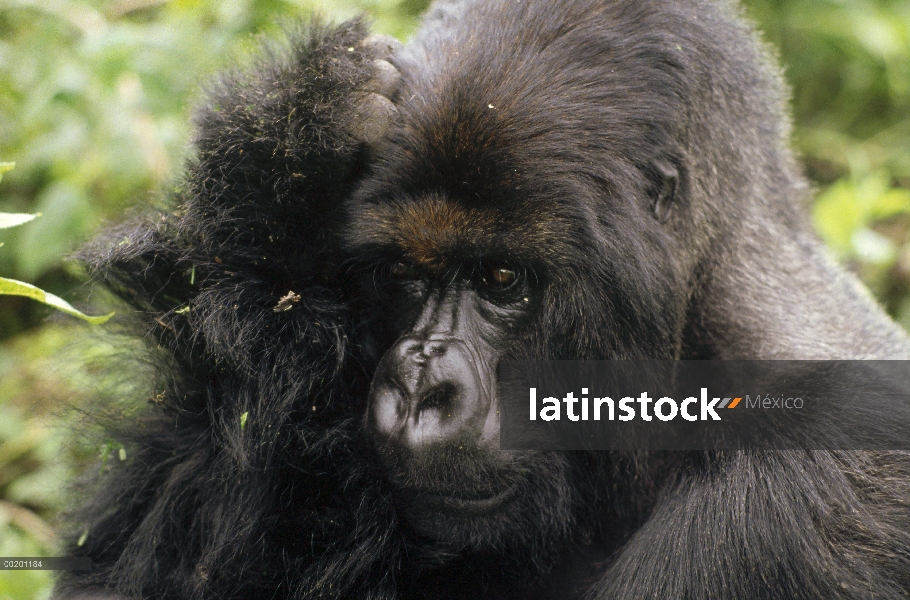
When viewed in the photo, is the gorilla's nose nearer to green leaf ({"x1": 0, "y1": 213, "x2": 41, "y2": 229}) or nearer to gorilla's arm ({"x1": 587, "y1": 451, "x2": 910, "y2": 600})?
gorilla's arm ({"x1": 587, "y1": 451, "x2": 910, "y2": 600})

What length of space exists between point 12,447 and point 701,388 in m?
3.84

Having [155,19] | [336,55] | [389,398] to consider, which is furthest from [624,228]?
[155,19]

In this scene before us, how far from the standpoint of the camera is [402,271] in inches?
126

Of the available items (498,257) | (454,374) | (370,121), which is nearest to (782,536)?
(454,374)

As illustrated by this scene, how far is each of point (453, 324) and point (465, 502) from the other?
577 mm

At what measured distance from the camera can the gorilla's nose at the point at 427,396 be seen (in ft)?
9.23

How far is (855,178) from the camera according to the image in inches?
259

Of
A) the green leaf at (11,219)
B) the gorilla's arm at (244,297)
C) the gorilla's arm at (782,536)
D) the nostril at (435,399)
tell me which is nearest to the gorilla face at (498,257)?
the nostril at (435,399)

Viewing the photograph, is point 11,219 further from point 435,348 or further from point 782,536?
point 782,536

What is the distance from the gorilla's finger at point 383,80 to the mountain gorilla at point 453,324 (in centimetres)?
1

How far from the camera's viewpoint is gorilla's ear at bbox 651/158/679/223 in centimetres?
305

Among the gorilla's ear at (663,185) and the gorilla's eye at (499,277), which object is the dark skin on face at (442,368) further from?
the gorilla's ear at (663,185)

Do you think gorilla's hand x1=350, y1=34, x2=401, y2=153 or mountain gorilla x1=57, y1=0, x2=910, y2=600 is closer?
mountain gorilla x1=57, y1=0, x2=910, y2=600

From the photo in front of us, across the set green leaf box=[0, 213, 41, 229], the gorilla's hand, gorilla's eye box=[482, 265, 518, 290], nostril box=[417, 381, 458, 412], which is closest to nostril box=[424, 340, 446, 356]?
nostril box=[417, 381, 458, 412]
